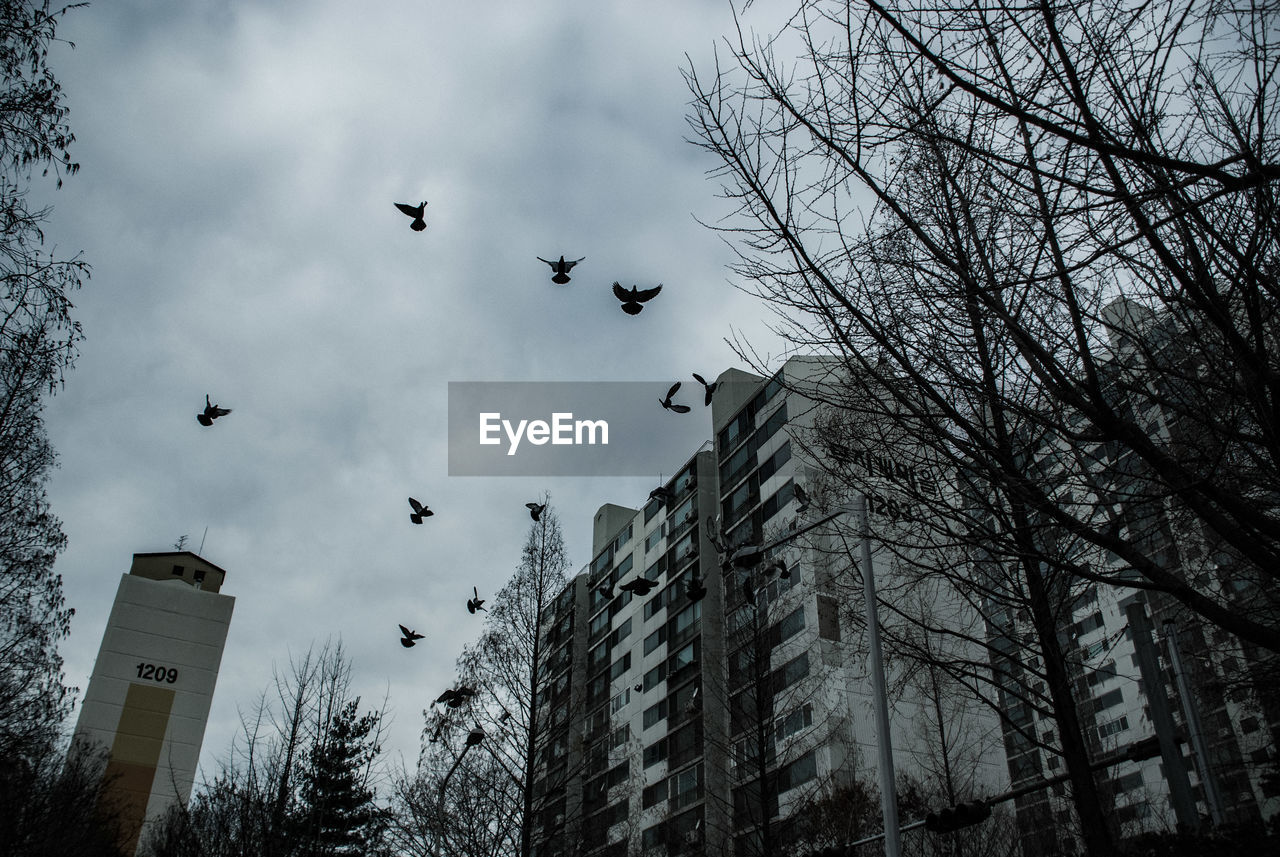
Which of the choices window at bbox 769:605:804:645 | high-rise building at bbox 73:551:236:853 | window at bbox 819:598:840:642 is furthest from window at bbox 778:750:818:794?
high-rise building at bbox 73:551:236:853

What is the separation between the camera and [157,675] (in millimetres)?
63750

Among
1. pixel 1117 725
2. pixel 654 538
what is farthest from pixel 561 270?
pixel 1117 725

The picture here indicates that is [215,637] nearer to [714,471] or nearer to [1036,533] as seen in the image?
[714,471]

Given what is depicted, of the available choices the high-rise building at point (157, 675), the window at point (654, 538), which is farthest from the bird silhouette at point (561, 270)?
the high-rise building at point (157, 675)

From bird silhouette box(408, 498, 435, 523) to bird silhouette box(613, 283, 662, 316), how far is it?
5348 mm

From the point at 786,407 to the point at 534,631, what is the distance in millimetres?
21454

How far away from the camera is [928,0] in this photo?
4.16 m

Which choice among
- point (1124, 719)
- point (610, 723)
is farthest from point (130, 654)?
point (1124, 719)

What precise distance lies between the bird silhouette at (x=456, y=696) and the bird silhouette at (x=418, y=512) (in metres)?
4.87

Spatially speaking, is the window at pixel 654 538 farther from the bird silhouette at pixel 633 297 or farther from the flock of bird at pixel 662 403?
the bird silhouette at pixel 633 297

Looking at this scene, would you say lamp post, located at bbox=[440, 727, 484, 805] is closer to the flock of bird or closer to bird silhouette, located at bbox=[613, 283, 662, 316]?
the flock of bird

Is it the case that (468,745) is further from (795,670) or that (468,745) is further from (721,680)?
(795,670)

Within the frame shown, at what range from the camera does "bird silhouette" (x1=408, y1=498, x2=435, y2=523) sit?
1301 centimetres

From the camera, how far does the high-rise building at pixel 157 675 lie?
60.1 m
